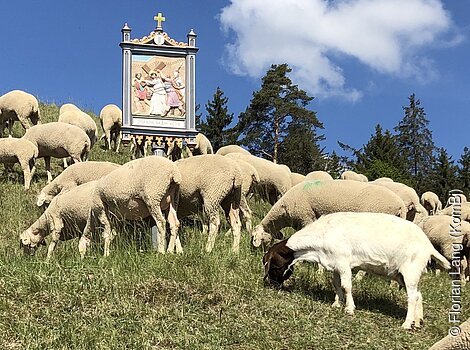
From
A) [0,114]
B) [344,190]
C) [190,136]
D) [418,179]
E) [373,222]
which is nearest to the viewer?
[373,222]

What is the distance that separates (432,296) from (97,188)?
232 inches

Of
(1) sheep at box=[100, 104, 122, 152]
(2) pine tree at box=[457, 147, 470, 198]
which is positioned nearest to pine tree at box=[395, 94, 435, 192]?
(2) pine tree at box=[457, 147, 470, 198]

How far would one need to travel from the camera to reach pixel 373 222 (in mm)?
8625

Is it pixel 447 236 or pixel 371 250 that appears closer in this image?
pixel 371 250

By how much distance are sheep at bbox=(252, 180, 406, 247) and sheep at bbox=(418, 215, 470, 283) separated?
161 cm

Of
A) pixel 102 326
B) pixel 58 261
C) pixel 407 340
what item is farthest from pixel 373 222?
pixel 58 261

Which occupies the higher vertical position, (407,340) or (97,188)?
(97,188)

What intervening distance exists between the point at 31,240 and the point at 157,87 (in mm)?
3811

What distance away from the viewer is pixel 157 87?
12453 mm

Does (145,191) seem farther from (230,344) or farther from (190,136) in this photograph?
(230,344)

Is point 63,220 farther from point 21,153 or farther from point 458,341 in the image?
point 458,341

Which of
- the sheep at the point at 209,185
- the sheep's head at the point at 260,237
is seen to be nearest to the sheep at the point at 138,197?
the sheep at the point at 209,185

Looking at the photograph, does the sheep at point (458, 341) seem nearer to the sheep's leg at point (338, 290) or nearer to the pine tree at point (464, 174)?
the sheep's leg at point (338, 290)

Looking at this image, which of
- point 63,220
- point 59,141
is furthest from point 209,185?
point 59,141
